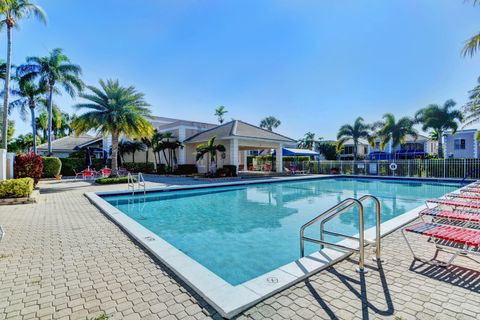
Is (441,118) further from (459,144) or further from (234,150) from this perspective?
(234,150)

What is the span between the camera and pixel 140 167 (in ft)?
101

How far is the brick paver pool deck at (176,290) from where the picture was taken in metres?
2.74

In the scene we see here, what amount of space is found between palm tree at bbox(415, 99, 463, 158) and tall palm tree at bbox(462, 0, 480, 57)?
57.7ft

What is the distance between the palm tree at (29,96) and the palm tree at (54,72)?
745mm

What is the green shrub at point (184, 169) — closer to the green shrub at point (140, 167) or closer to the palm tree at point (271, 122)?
the green shrub at point (140, 167)

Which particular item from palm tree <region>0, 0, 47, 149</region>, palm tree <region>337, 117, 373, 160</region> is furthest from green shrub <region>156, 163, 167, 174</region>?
palm tree <region>337, 117, 373, 160</region>

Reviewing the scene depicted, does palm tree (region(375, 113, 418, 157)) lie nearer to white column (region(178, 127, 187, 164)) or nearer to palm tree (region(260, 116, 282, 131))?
white column (region(178, 127, 187, 164))

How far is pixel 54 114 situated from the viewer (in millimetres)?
25281

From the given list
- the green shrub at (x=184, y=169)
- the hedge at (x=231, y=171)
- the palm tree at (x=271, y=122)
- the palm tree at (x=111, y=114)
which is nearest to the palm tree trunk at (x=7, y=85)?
the palm tree at (x=111, y=114)

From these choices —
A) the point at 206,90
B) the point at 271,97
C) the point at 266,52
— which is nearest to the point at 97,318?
the point at 266,52

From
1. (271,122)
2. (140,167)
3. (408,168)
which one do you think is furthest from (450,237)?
(271,122)

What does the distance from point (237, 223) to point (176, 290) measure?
522cm

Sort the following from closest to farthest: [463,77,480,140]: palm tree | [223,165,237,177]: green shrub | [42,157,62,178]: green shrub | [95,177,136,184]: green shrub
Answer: [95,177,136,184]: green shrub → [463,77,480,140]: palm tree → [42,157,62,178]: green shrub → [223,165,237,177]: green shrub

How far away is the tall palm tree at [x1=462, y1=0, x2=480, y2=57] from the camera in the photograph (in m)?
12.4
